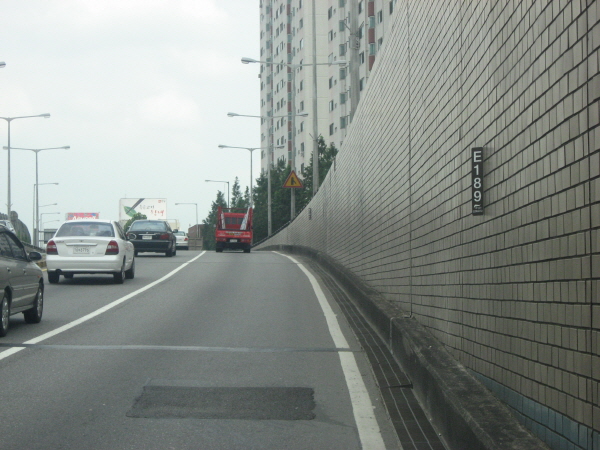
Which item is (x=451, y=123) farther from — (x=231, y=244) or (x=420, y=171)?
(x=231, y=244)

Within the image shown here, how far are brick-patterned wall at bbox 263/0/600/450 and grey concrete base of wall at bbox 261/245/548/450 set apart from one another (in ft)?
0.36

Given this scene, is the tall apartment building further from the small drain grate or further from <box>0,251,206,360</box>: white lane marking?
the small drain grate

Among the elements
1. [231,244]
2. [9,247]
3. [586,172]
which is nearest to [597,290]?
[586,172]

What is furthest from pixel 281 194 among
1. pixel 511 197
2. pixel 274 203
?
pixel 511 197

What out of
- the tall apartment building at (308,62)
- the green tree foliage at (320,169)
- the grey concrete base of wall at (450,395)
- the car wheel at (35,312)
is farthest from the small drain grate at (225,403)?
the green tree foliage at (320,169)

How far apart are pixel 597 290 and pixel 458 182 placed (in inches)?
131

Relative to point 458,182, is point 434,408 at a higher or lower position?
lower

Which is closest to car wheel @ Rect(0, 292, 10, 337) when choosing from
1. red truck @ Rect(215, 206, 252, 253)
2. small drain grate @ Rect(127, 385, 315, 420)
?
small drain grate @ Rect(127, 385, 315, 420)

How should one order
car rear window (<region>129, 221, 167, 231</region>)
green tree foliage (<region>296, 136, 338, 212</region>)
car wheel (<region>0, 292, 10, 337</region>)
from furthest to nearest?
green tree foliage (<region>296, 136, 338, 212</region>) → car rear window (<region>129, 221, 167, 231</region>) → car wheel (<region>0, 292, 10, 337</region>)

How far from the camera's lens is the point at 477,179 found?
6152mm

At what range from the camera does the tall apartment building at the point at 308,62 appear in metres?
69.8

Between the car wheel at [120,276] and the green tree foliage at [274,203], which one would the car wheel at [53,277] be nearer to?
the car wheel at [120,276]

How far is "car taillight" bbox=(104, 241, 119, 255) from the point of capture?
20.5 meters

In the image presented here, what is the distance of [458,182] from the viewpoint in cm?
693
